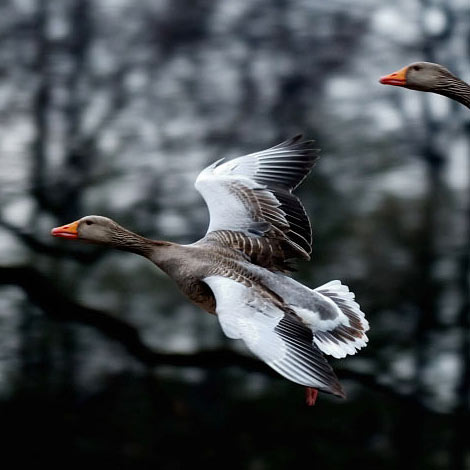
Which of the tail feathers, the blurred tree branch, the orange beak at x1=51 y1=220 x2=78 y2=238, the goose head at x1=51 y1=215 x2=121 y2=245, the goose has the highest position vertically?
the goose

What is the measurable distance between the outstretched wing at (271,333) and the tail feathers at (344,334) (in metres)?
0.28

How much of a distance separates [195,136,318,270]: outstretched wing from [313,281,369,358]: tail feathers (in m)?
0.21

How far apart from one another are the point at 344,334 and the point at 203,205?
133 inches

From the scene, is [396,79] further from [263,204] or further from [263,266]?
[263,266]

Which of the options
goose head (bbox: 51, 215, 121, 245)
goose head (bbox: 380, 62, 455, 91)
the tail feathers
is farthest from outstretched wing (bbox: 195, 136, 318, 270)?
goose head (bbox: 380, 62, 455, 91)

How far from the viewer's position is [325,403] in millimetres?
7395

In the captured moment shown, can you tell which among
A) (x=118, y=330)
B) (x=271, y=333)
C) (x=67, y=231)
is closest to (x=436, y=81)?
(x=271, y=333)

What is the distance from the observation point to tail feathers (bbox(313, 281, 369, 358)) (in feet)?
9.78

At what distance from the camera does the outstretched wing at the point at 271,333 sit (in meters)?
2.46

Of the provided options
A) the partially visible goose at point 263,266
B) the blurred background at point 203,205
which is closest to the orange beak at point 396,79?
the partially visible goose at point 263,266

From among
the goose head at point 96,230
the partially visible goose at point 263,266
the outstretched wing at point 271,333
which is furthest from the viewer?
the goose head at point 96,230

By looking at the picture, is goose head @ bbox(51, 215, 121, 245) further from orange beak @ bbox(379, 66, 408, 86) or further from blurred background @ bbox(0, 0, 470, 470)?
blurred background @ bbox(0, 0, 470, 470)

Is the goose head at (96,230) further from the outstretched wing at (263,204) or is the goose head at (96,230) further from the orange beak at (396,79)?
the orange beak at (396,79)

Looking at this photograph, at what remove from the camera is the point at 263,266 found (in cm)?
311
